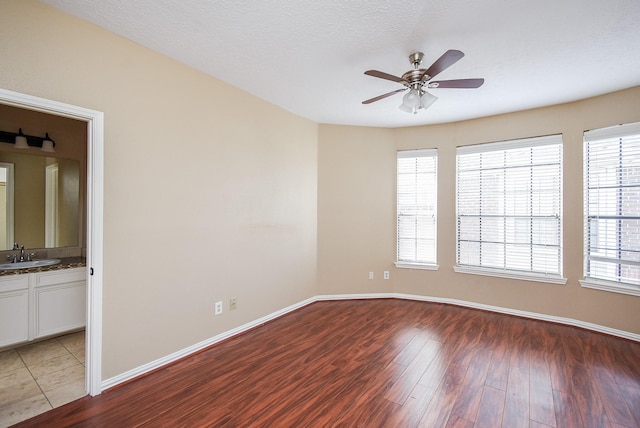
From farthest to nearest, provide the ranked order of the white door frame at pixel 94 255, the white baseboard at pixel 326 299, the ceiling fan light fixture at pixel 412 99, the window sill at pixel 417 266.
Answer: the window sill at pixel 417 266, the ceiling fan light fixture at pixel 412 99, the white baseboard at pixel 326 299, the white door frame at pixel 94 255

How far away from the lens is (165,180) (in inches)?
103

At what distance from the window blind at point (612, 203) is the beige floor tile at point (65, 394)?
5284 mm

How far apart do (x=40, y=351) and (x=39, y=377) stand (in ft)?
2.04

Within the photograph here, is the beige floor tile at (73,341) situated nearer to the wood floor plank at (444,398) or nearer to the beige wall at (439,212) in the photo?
the beige wall at (439,212)

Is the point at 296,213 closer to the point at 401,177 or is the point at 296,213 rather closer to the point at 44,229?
the point at 401,177

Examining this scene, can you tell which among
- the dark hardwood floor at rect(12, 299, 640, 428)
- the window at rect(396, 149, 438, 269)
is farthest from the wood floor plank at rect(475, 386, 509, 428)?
the window at rect(396, 149, 438, 269)

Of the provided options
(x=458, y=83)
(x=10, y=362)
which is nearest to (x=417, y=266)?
(x=458, y=83)

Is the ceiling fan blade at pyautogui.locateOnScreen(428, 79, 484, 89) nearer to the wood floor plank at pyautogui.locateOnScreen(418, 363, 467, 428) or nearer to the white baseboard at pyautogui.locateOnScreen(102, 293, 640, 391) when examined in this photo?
the wood floor plank at pyautogui.locateOnScreen(418, 363, 467, 428)

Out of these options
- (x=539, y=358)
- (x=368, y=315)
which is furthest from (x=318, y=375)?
(x=539, y=358)

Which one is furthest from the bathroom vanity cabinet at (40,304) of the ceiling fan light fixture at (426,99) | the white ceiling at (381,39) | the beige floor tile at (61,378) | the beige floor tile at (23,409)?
the ceiling fan light fixture at (426,99)

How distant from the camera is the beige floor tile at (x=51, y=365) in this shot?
96.7 inches

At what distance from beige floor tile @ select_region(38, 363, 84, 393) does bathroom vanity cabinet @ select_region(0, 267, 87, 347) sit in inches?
29.5

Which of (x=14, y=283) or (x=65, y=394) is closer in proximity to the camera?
(x=65, y=394)

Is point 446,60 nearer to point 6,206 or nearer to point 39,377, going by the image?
point 39,377
